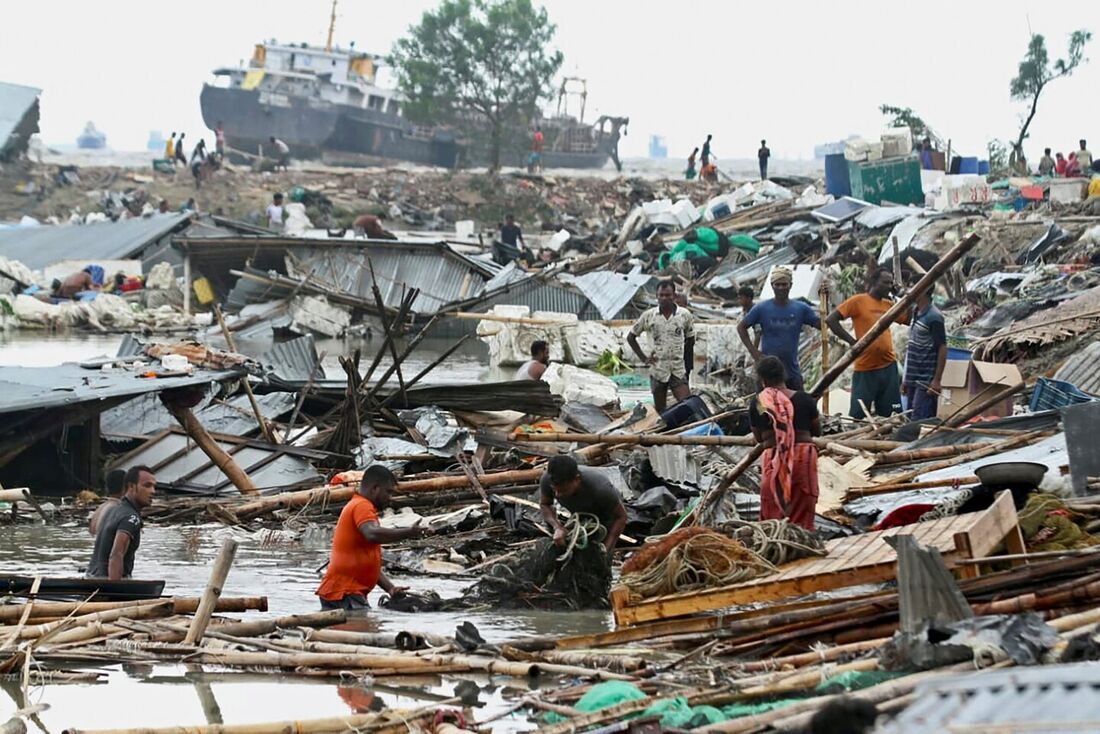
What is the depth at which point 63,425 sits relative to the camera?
42.9 feet

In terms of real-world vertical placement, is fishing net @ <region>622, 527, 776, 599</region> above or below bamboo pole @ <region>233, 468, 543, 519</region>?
above

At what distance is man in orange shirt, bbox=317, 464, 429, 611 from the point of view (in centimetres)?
842

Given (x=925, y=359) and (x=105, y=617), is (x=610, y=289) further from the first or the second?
(x=105, y=617)

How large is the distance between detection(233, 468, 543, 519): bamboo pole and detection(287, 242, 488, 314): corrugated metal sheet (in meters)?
17.0

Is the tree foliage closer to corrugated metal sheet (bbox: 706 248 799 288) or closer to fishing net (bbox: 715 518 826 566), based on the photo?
corrugated metal sheet (bbox: 706 248 799 288)

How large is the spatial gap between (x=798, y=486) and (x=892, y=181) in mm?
25912

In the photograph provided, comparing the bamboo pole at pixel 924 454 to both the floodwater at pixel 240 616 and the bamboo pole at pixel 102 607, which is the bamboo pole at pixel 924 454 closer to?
the floodwater at pixel 240 616

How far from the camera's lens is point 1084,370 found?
43.1 ft

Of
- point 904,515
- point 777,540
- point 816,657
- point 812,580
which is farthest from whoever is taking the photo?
point 904,515

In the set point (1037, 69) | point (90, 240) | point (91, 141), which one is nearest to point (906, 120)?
point (1037, 69)

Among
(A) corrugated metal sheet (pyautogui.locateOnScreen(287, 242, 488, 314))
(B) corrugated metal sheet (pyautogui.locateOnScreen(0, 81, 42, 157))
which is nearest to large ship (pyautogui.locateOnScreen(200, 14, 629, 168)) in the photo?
(B) corrugated metal sheet (pyautogui.locateOnScreen(0, 81, 42, 157))

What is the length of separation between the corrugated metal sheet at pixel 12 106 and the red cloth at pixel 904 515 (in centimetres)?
5023

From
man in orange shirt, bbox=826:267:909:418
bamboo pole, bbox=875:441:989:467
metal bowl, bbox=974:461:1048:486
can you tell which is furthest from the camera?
man in orange shirt, bbox=826:267:909:418

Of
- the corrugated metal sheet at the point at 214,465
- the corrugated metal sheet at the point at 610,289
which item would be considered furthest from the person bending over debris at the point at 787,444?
the corrugated metal sheet at the point at 610,289
